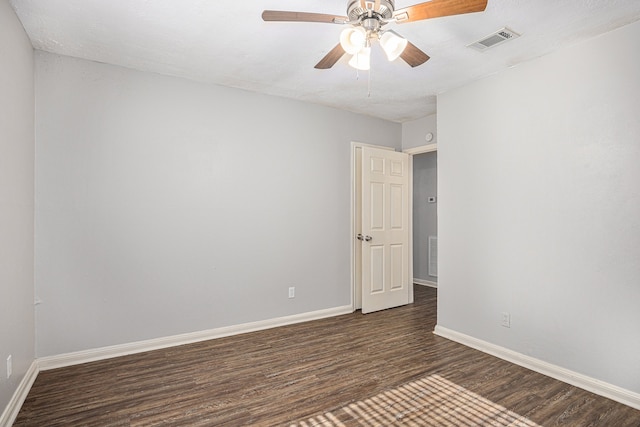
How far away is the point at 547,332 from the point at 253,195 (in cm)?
293

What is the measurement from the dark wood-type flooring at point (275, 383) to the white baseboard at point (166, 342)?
0.27 feet

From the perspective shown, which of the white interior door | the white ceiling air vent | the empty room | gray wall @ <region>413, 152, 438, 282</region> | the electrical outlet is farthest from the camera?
gray wall @ <region>413, 152, 438, 282</region>

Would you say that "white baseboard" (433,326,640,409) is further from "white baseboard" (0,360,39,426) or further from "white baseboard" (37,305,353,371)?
"white baseboard" (0,360,39,426)

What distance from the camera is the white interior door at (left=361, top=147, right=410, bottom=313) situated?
4.47 metres

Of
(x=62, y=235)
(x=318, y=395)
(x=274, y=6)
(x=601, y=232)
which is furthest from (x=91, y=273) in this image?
Result: (x=601, y=232)

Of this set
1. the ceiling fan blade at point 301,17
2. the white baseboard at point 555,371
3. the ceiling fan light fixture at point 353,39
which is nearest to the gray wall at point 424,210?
the white baseboard at point 555,371

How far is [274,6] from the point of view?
224 centimetres

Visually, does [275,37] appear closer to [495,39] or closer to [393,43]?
[393,43]

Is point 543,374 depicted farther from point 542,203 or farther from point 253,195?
point 253,195

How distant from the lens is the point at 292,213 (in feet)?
13.4

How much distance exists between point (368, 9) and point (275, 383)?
8.27 feet

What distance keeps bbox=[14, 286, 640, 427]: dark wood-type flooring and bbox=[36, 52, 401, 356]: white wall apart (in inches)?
15.9

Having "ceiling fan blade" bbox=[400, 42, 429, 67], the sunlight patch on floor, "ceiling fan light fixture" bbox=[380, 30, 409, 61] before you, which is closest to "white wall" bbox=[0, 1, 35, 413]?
the sunlight patch on floor

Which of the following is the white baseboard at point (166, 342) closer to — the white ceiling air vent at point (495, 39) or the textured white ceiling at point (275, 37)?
the textured white ceiling at point (275, 37)
